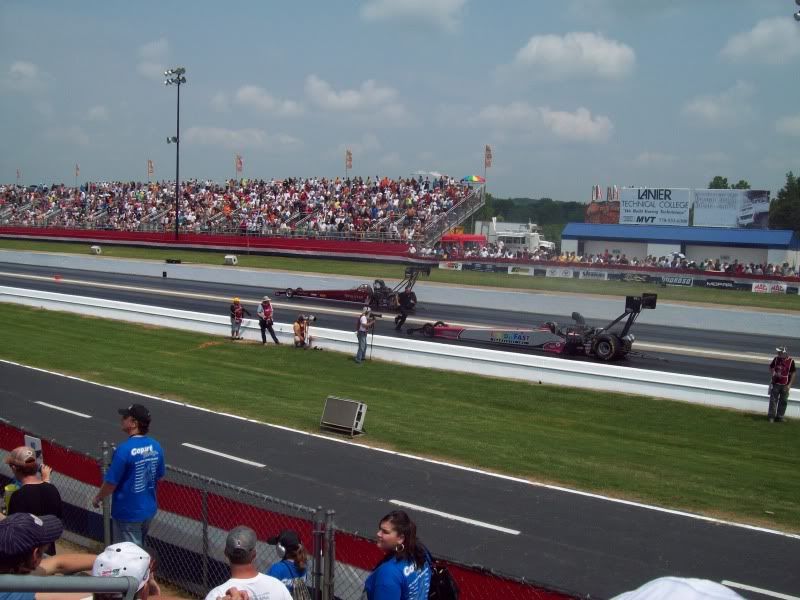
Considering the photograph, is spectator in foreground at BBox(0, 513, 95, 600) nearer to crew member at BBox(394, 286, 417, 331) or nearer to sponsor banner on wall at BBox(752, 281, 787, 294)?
crew member at BBox(394, 286, 417, 331)

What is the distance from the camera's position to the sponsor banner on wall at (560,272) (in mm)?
41100

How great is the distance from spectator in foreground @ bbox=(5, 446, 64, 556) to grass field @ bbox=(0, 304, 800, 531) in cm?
806

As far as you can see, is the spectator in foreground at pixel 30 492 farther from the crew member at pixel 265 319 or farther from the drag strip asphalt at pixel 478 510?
the crew member at pixel 265 319

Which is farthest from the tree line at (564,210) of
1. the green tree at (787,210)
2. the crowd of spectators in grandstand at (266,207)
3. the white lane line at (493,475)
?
the white lane line at (493,475)

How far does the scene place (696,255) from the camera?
50.9 m

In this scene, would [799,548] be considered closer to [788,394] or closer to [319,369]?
[788,394]

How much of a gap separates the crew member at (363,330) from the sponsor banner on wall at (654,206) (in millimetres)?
40316

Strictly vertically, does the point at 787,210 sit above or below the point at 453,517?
above

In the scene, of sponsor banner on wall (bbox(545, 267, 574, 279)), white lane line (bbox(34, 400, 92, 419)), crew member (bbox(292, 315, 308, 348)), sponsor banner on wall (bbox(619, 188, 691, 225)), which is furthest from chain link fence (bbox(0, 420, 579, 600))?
sponsor banner on wall (bbox(619, 188, 691, 225))

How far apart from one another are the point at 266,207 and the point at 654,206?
28.3 metres

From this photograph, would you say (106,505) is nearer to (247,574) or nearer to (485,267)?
(247,574)

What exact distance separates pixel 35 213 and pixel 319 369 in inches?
2598

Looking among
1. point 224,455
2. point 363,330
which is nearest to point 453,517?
point 224,455

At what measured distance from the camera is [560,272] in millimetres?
41688
